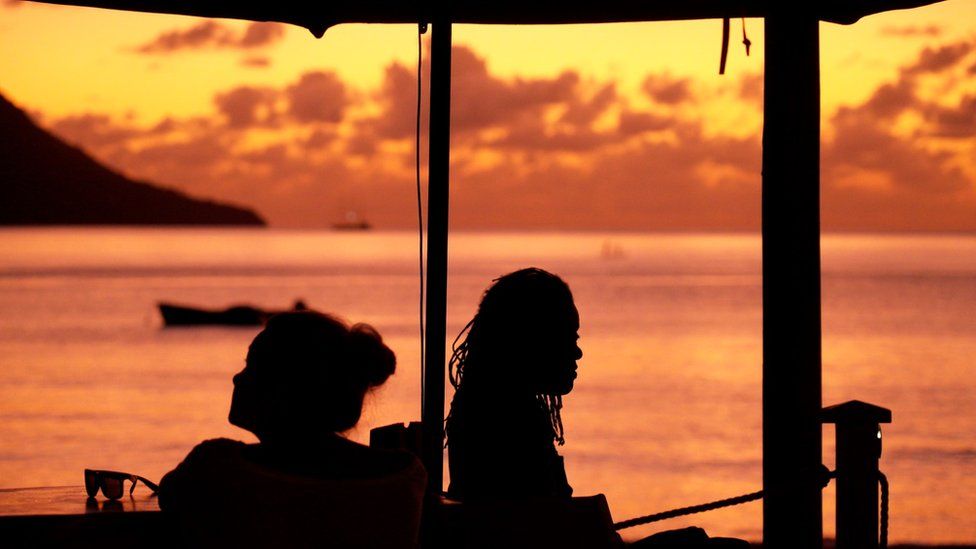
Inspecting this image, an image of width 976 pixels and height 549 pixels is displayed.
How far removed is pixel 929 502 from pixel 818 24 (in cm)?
1435

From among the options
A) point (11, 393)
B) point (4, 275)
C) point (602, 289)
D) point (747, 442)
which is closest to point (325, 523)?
point (747, 442)

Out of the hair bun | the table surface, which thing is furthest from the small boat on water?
the hair bun

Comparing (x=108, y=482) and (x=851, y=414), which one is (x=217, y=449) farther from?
(x=851, y=414)

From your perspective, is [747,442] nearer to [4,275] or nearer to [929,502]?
[929,502]

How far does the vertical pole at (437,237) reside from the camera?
3223 millimetres

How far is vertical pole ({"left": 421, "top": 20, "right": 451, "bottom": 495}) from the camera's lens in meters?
3.22

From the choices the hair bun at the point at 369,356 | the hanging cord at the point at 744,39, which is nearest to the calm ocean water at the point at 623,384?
the hair bun at the point at 369,356

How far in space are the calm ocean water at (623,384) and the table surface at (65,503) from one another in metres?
0.66

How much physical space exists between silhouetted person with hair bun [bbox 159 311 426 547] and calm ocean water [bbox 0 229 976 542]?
0.13 m

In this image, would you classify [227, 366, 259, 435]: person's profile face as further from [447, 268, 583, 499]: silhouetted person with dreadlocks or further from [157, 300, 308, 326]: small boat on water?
[157, 300, 308, 326]: small boat on water

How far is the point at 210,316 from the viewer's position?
1706 inches

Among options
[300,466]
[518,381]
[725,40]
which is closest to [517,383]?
[518,381]

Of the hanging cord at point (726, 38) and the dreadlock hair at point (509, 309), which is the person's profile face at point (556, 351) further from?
the hanging cord at point (726, 38)

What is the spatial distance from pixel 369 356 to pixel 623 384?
28.9 metres
